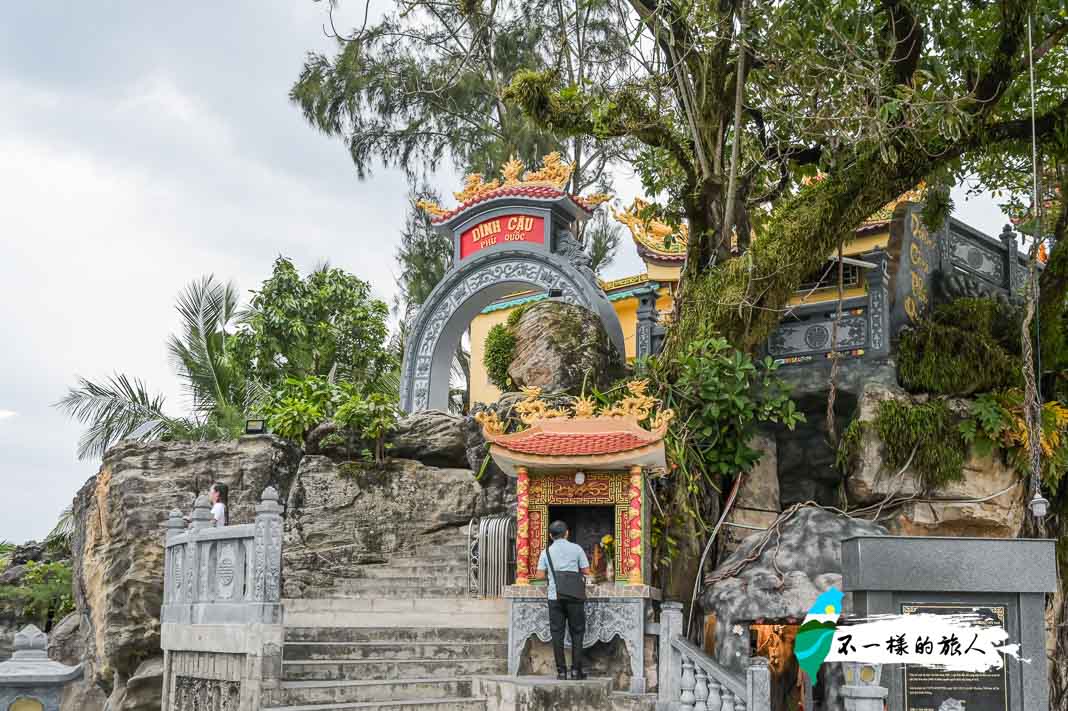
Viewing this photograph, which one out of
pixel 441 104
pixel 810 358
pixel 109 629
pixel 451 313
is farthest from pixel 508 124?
pixel 109 629

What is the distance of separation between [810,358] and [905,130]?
310 cm

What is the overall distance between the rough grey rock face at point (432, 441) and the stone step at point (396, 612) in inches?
145

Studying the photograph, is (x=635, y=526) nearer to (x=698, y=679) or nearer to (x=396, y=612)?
(x=698, y=679)

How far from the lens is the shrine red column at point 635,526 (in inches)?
436

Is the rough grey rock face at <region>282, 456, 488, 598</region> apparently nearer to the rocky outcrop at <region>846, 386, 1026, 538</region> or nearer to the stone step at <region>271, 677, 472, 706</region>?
the stone step at <region>271, 677, 472, 706</region>

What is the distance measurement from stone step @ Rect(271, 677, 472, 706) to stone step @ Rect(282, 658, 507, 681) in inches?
A: 7.3

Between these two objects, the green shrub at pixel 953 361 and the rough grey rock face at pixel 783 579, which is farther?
the green shrub at pixel 953 361

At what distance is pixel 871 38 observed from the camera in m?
13.3

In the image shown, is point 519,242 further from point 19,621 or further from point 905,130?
point 19,621

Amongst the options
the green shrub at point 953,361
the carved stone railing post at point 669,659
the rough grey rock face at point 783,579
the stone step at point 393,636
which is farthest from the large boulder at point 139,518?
the green shrub at point 953,361

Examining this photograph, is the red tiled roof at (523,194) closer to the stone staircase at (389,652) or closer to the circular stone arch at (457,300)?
the circular stone arch at (457,300)

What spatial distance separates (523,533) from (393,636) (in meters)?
1.60

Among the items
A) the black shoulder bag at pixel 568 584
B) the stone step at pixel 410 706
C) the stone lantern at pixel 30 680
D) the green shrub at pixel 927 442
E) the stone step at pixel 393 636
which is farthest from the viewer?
the green shrub at pixel 927 442

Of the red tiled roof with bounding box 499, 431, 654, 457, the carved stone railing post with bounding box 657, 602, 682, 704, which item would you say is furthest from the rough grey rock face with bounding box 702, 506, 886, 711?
the red tiled roof with bounding box 499, 431, 654, 457
